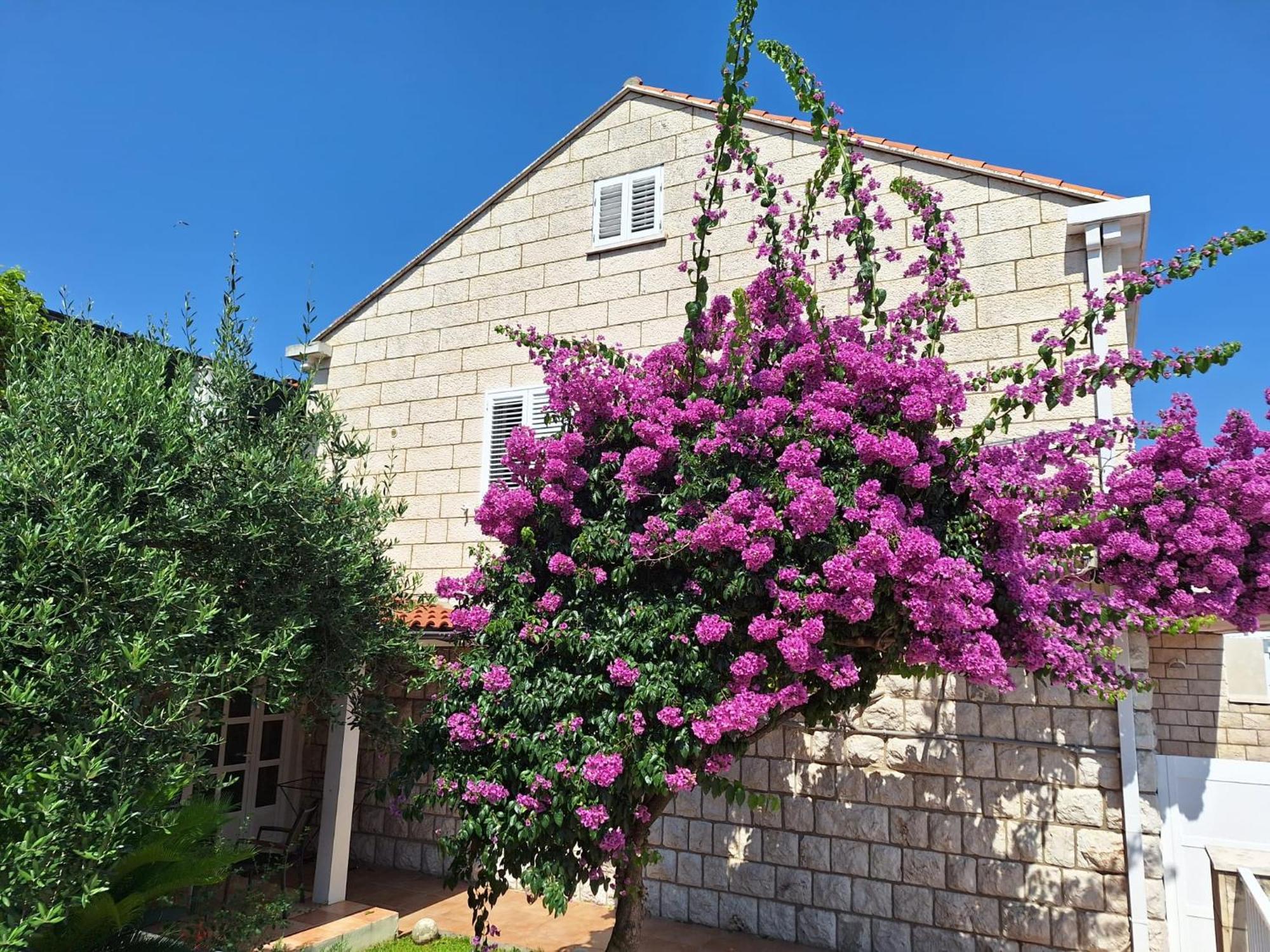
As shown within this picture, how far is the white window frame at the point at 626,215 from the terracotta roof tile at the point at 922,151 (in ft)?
3.06

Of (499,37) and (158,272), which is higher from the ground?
(499,37)

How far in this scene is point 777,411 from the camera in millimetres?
4895

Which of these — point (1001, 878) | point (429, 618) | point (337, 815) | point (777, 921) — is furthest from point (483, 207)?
point (1001, 878)

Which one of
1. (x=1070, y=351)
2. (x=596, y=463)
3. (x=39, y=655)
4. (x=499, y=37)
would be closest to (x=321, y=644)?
(x=39, y=655)

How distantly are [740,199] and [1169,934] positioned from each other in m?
7.52

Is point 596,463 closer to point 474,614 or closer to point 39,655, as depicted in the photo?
point 474,614

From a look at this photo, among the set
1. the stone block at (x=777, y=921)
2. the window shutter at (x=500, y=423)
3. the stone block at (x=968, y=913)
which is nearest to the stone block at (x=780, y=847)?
the stone block at (x=777, y=921)

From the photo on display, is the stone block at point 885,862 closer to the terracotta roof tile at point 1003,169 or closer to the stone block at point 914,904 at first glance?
the stone block at point 914,904

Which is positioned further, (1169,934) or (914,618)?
(1169,934)

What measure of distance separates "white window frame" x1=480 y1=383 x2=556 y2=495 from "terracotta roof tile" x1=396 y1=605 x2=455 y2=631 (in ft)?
4.79

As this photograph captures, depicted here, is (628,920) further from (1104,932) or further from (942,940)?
(1104,932)

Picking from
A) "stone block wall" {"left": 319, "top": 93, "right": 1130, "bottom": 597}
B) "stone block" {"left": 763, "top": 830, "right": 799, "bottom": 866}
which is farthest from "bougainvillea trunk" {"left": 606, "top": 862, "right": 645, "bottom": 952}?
"stone block wall" {"left": 319, "top": 93, "right": 1130, "bottom": 597}

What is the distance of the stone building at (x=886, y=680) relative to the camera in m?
6.18

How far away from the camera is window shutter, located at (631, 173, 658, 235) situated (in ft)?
29.4
